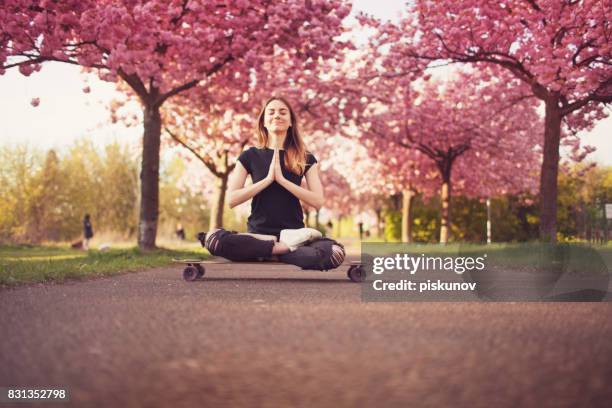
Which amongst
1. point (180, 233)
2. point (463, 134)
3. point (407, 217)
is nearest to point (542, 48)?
point (463, 134)

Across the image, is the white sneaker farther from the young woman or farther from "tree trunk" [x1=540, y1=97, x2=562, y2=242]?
"tree trunk" [x1=540, y1=97, x2=562, y2=242]

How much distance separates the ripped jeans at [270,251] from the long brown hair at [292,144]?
2.91ft

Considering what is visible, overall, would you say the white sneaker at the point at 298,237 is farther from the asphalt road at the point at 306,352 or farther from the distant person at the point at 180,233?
the distant person at the point at 180,233

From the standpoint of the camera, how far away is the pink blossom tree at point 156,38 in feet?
46.5

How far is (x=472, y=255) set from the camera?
735cm

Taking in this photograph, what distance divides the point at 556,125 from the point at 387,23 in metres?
5.28

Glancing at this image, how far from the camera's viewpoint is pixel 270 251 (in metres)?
7.94

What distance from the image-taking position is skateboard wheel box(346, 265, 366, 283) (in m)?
8.66

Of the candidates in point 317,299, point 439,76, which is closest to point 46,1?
point 317,299

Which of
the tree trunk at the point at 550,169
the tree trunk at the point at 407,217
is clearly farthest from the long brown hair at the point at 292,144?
the tree trunk at the point at 407,217

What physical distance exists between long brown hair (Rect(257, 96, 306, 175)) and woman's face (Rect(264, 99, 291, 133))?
71mm

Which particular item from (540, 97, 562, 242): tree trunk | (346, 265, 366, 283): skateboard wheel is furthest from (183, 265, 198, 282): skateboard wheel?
(540, 97, 562, 242): tree trunk

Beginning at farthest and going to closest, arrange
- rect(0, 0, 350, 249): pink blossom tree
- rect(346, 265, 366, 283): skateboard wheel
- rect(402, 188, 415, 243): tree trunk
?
rect(402, 188, 415, 243): tree trunk → rect(0, 0, 350, 249): pink blossom tree → rect(346, 265, 366, 283): skateboard wheel

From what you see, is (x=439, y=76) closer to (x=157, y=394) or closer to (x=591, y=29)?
(x=591, y=29)
